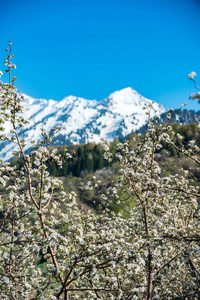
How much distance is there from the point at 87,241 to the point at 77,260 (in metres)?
0.49

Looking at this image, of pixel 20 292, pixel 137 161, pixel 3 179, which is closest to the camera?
pixel 3 179

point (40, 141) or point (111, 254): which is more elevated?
point (40, 141)

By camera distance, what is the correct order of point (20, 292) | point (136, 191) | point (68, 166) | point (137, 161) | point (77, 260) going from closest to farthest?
point (77, 260) < point (20, 292) < point (136, 191) < point (137, 161) < point (68, 166)

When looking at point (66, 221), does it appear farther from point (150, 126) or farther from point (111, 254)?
point (150, 126)

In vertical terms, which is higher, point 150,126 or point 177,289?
point 150,126

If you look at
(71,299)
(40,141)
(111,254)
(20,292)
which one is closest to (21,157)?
(40,141)

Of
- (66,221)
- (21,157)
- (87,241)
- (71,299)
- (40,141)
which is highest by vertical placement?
(40,141)

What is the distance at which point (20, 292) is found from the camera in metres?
5.42

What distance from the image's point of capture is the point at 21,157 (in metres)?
5.27

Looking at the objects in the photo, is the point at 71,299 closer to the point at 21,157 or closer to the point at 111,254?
the point at 111,254

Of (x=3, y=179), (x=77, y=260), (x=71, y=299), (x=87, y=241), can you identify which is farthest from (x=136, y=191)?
(x=71, y=299)

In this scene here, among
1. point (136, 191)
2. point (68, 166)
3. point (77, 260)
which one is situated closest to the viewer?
point (77, 260)

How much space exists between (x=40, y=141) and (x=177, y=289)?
5844mm

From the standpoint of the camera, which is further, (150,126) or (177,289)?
(150,126)
